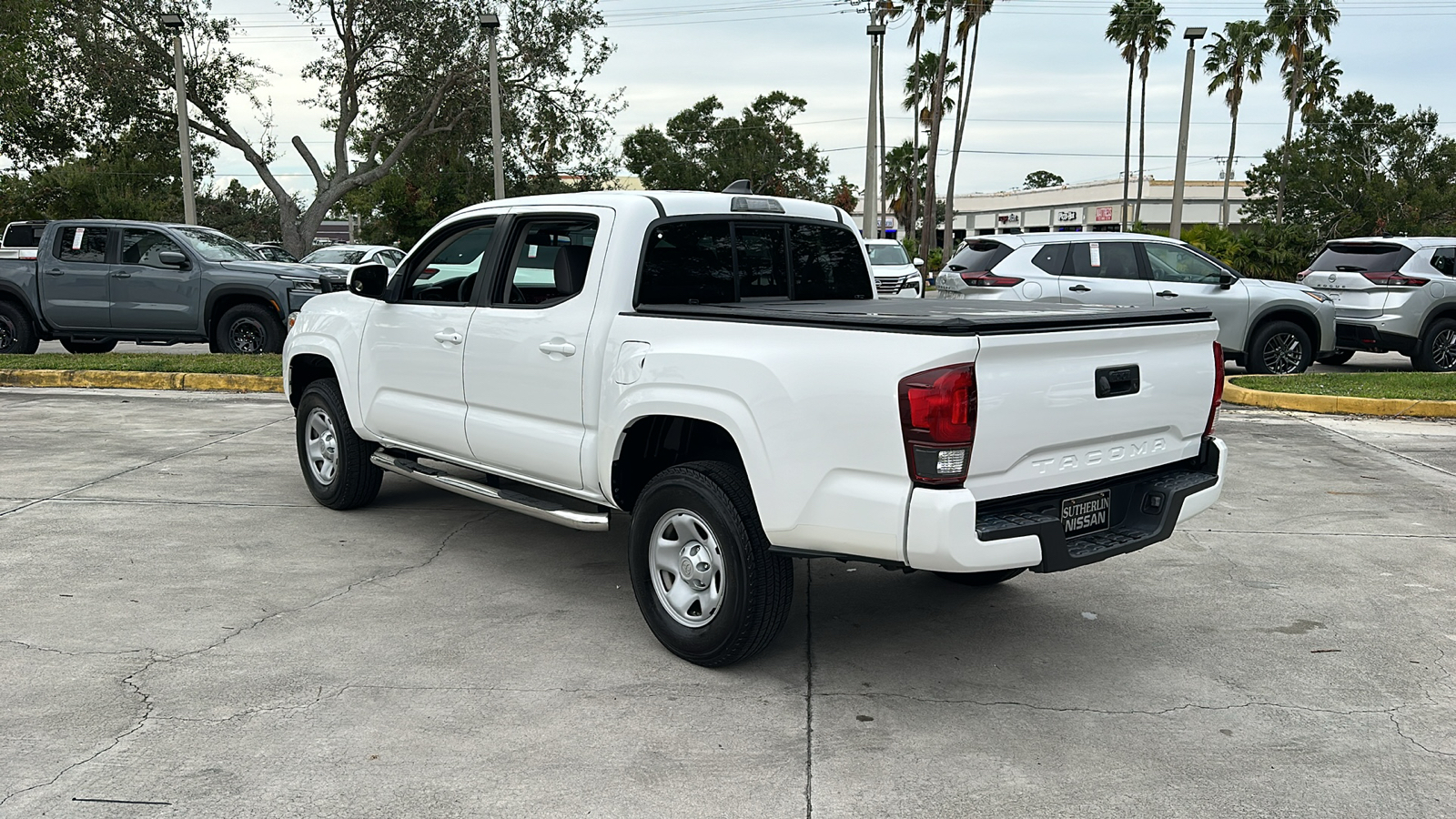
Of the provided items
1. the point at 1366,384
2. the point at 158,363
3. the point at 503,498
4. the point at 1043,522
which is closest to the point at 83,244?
the point at 158,363

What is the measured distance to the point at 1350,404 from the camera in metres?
11.3

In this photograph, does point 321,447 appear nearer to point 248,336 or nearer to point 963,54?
point 248,336

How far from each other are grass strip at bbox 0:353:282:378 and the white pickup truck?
7401mm

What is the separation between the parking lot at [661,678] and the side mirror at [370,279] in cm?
135

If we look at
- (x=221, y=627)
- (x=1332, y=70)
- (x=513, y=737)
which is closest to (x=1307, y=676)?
(x=513, y=737)

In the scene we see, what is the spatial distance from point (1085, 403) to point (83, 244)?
14.0 meters

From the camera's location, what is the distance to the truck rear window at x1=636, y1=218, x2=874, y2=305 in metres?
5.19

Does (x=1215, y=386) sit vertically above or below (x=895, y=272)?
below

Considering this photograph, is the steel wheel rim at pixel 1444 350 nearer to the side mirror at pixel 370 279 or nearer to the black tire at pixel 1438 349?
the black tire at pixel 1438 349

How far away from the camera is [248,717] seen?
4.06 meters

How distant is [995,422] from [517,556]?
3.16 metres

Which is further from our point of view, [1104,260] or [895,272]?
[895,272]

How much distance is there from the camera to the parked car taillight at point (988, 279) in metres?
13.3

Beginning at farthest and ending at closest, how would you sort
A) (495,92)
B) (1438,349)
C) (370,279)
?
(495,92), (1438,349), (370,279)
